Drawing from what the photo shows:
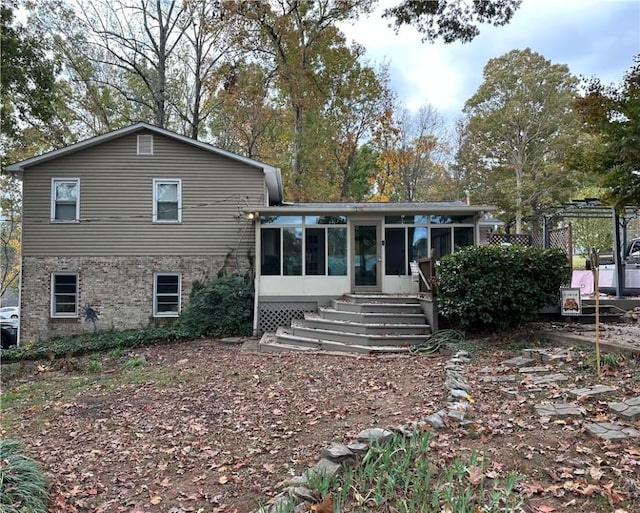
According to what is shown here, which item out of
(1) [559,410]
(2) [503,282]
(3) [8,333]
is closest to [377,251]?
(2) [503,282]

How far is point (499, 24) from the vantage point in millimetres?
6191

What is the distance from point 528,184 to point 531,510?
75.4ft

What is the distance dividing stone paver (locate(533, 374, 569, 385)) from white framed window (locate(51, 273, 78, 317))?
1204cm

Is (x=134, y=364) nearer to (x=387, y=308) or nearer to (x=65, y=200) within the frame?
(x=387, y=308)

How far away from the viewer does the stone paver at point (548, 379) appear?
16.3 feet

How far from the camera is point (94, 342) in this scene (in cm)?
1127

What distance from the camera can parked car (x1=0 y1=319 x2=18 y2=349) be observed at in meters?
13.4

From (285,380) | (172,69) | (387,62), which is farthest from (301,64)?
(285,380)

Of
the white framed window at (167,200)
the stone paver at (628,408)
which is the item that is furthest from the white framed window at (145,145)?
the stone paver at (628,408)

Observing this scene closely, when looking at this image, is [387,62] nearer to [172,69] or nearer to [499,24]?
[172,69]

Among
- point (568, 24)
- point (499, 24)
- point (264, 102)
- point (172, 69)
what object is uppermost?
point (172, 69)

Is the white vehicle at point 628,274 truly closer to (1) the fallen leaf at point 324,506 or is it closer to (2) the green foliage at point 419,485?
(2) the green foliage at point 419,485

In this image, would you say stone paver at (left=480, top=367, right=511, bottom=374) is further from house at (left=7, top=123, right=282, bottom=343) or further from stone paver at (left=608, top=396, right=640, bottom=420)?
house at (left=7, top=123, right=282, bottom=343)

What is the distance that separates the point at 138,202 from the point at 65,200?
210cm
